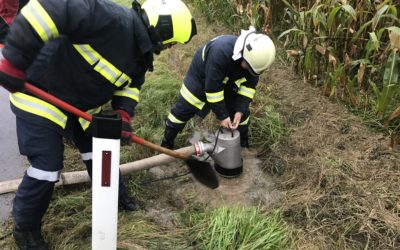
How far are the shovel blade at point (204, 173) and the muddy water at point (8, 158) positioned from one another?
1378 mm

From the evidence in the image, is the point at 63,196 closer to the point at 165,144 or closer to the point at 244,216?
the point at 165,144

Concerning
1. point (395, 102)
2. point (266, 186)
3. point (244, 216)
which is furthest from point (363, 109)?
point (244, 216)

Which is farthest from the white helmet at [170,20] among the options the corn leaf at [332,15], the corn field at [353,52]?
the corn leaf at [332,15]

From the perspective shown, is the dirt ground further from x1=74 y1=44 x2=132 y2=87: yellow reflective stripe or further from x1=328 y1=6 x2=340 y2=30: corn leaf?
x1=74 y1=44 x2=132 y2=87: yellow reflective stripe

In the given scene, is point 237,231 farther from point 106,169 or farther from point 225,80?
point 225,80

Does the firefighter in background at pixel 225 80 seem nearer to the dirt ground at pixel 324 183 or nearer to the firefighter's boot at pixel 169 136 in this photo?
the firefighter's boot at pixel 169 136

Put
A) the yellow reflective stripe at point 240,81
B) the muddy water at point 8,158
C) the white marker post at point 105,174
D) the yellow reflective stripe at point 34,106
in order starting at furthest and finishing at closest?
the yellow reflective stripe at point 240,81 < the muddy water at point 8,158 < the yellow reflective stripe at point 34,106 < the white marker post at point 105,174

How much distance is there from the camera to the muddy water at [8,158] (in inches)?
115

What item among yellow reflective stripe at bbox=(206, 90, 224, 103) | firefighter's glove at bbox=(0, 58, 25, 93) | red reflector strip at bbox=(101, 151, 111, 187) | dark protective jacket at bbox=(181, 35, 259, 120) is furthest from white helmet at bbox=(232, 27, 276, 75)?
firefighter's glove at bbox=(0, 58, 25, 93)

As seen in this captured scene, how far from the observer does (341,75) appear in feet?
12.7

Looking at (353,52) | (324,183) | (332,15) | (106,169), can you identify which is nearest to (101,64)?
(106,169)

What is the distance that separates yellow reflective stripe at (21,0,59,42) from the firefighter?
46 millimetres

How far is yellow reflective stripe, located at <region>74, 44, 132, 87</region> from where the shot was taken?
7.02 ft

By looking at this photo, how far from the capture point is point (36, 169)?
7.34ft
